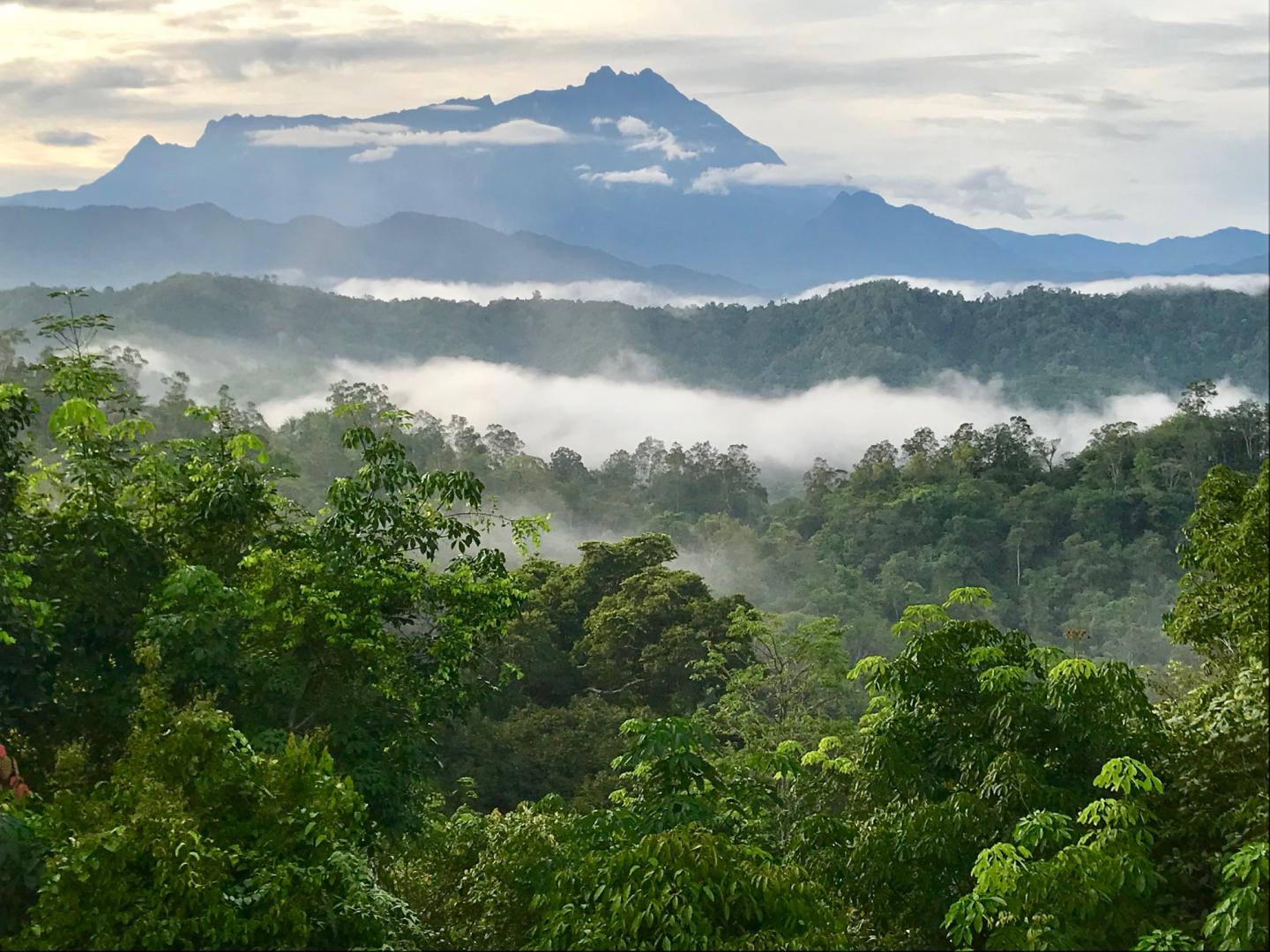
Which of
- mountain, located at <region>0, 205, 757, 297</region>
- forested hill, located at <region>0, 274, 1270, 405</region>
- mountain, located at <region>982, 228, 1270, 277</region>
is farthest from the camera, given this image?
mountain, located at <region>982, 228, 1270, 277</region>

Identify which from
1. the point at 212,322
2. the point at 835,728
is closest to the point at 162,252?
the point at 212,322

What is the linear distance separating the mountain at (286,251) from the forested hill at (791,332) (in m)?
42.9

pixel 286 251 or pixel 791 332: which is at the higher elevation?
pixel 791 332

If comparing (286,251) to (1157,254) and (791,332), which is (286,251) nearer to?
(791,332)

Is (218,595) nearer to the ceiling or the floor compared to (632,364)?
nearer to the ceiling

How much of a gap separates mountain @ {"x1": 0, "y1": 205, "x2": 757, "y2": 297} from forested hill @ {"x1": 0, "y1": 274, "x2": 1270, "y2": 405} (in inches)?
1688

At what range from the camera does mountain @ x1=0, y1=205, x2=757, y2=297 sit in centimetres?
14450

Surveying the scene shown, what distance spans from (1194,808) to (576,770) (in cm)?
1343

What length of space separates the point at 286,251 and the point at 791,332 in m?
87.8

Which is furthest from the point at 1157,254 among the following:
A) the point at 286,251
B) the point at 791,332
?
the point at 286,251

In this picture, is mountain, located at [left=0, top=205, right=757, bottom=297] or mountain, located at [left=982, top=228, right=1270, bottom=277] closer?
mountain, located at [left=0, top=205, right=757, bottom=297]

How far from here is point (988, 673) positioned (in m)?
6.70

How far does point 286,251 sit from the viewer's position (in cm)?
17262

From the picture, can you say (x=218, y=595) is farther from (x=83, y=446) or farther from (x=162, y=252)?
(x=162, y=252)
